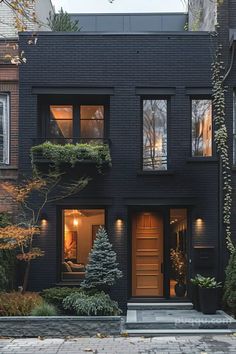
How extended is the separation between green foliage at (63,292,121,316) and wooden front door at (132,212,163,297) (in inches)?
73.5

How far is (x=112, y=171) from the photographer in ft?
43.3

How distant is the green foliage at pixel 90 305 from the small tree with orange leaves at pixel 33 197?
1.30 metres

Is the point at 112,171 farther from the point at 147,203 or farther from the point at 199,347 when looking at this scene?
the point at 199,347

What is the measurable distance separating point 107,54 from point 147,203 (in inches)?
158

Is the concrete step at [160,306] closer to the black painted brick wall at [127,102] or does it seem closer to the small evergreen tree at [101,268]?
the black painted brick wall at [127,102]

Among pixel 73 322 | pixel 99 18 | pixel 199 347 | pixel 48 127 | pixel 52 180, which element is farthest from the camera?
pixel 99 18

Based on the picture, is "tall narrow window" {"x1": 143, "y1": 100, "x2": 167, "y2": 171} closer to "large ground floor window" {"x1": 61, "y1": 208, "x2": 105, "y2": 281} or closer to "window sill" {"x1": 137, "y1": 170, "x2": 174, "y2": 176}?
"window sill" {"x1": 137, "y1": 170, "x2": 174, "y2": 176}

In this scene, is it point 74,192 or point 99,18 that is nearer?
point 74,192

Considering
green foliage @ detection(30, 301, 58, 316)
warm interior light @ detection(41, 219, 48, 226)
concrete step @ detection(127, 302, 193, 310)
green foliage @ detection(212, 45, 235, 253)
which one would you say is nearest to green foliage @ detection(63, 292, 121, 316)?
green foliage @ detection(30, 301, 58, 316)

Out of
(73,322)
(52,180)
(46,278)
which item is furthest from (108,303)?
(52,180)

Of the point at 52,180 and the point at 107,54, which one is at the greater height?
the point at 107,54

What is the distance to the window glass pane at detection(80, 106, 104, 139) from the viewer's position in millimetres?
13703

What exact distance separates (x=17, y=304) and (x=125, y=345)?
2.77m

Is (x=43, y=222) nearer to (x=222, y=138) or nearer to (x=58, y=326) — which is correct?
(x=58, y=326)
